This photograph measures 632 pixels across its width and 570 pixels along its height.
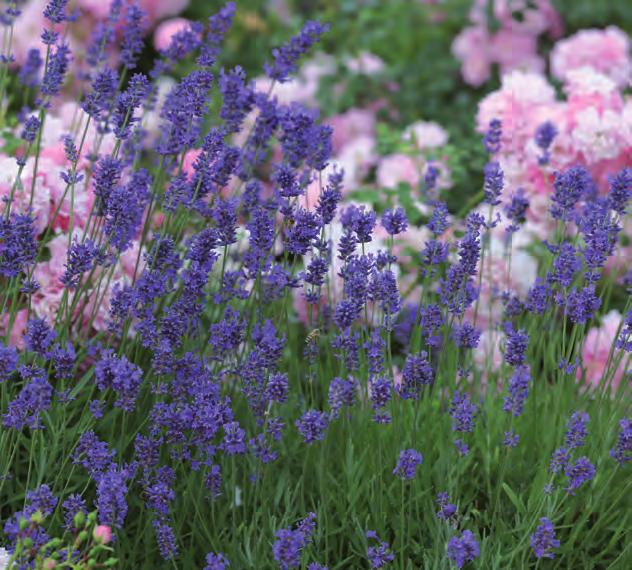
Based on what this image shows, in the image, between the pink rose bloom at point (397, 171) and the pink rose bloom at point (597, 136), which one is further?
the pink rose bloom at point (397, 171)

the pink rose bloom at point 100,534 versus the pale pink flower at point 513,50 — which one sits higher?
the pale pink flower at point 513,50

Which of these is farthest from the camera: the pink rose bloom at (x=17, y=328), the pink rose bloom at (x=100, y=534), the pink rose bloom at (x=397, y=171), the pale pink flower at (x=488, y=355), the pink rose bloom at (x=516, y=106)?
the pink rose bloom at (x=397, y=171)

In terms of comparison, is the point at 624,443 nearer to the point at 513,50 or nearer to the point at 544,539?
the point at 544,539

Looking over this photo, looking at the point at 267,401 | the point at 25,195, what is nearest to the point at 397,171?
the point at 25,195

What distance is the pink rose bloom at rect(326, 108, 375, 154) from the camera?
504 cm

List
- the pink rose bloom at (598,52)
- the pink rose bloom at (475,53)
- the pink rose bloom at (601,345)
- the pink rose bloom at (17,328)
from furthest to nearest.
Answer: the pink rose bloom at (475,53), the pink rose bloom at (598,52), the pink rose bloom at (601,345), the pink rose bloom at (17,328)

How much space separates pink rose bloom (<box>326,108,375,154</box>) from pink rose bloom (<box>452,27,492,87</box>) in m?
0.54

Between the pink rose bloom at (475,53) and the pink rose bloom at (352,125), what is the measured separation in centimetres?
54

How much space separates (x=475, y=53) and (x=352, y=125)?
0.71 metres

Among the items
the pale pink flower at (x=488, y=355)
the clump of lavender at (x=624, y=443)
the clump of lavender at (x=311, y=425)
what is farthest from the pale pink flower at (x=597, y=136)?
the clump of lavender at (x=311, y=425)

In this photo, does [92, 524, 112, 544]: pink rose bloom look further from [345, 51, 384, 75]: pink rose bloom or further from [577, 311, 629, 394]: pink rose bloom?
[345, 51, 384, 75]: pink rose bloom

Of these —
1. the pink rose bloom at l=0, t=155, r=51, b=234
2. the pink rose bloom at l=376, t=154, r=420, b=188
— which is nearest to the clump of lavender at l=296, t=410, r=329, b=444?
the pink rose bloom at l=0, t=155, r=51, b=234

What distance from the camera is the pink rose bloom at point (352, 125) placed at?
199 inches

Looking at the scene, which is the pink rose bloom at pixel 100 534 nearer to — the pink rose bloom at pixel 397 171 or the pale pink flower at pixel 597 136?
the pale pink flower at pixel 597 136
